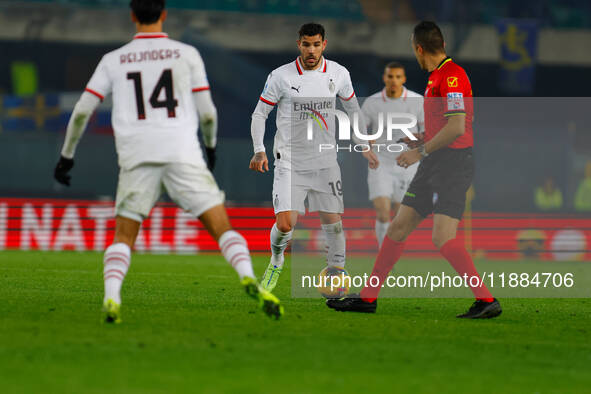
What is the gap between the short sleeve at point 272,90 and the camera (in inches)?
342

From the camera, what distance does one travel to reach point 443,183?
24.1 feet

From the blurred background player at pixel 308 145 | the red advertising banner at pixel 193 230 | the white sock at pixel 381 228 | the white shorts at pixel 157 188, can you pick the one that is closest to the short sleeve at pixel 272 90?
the blurred background player at pixel 308 145

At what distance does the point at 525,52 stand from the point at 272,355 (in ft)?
78.9

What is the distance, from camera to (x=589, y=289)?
11.2 m

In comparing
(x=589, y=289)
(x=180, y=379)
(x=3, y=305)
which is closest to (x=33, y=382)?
(x=180, y=379)

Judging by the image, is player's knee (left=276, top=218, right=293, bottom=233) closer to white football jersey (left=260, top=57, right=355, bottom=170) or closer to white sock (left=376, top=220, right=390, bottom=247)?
white football jersey (left=260, top=57, right=355, bottom=170)

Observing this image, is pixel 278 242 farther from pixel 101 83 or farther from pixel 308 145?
pixel 101 83

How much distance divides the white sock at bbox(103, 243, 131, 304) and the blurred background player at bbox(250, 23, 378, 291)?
247cm

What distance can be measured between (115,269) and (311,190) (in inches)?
109

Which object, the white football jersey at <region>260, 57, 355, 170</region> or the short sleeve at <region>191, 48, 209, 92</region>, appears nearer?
the short sleeve at <region>191, 48, 209, 92</region>

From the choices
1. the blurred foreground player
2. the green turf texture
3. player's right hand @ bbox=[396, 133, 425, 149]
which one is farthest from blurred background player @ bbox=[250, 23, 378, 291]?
the blurred foreground player

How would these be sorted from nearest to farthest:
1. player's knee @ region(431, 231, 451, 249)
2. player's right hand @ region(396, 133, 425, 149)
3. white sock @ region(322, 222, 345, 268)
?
player's knee @ region(431, 231, 451, 249)
player's right hand @ region(396, 133, 425, 149)
white sock @ region(322, 222, 345, 268)

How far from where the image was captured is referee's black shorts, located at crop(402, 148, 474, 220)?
7340mm

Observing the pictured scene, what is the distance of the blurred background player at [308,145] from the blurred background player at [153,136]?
2259 millimetres
